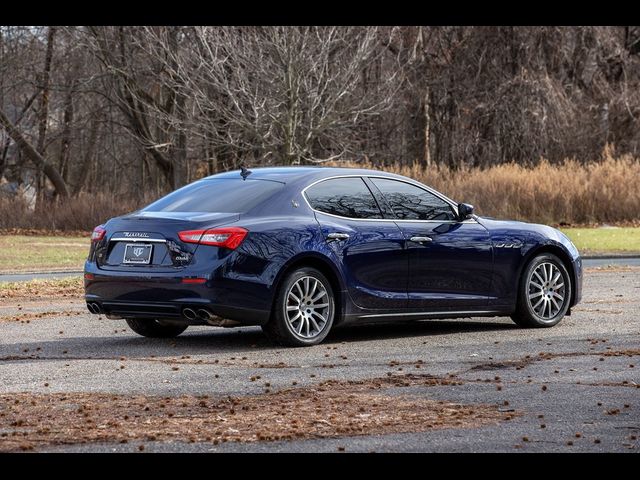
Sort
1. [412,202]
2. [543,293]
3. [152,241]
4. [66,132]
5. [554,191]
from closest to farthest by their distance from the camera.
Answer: [152,241]
[412,202]
[543,293]
[554,191]
[66,132]

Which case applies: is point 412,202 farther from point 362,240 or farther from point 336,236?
point 336,236

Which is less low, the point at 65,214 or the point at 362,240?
the point at 65,214

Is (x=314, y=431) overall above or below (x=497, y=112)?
below

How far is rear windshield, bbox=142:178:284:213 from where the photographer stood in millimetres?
11500

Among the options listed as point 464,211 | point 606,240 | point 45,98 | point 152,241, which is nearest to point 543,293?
point 464,211

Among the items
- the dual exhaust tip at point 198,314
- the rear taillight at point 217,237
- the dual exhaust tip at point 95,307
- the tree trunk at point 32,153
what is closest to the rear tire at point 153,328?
the dual exhaust tip at point 95,307

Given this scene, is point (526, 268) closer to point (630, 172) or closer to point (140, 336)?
point (140, 336)

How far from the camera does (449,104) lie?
4850 centimetres

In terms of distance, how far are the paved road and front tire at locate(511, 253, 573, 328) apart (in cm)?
16

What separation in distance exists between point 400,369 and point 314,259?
1.82m

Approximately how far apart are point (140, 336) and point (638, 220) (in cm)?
2722

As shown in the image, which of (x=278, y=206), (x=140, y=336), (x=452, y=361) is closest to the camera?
(x=452, y=361)

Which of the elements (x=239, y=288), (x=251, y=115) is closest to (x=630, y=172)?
(x=251, y=115)

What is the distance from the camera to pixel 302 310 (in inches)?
448
